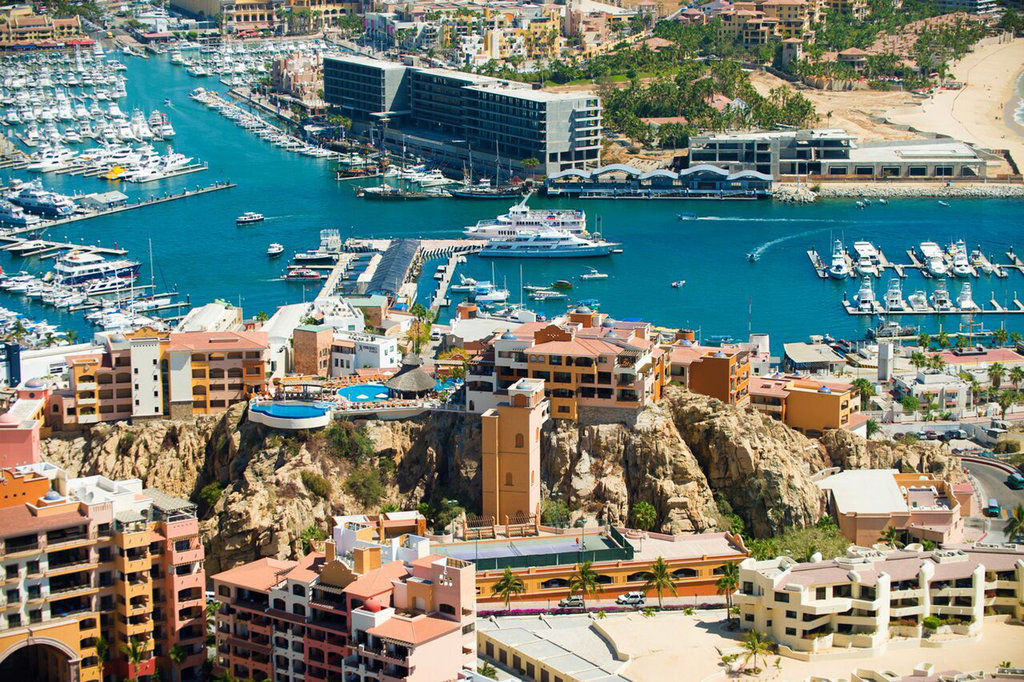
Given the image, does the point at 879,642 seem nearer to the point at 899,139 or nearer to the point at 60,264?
the point at 60,264

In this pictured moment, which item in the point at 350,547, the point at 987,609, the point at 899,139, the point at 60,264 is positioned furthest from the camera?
the point at 899,139

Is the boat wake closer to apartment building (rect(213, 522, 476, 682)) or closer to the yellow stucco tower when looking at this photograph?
the yellow stucco tower

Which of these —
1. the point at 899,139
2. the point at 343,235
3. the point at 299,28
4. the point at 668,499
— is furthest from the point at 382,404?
the point at 299,28

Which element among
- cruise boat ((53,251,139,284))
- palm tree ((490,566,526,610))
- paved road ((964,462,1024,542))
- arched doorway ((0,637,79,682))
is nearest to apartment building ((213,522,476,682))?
arched doorway ((0,637,79,682))

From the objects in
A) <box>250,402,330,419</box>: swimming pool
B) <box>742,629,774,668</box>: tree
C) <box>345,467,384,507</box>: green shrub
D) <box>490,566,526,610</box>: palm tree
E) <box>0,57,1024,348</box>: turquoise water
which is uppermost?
<box>250,402,330,419</box>: swimming pool

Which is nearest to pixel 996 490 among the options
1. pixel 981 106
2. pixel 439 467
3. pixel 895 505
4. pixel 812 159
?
pixel 895 505

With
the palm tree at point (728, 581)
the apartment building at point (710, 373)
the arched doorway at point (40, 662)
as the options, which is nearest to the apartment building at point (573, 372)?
the apartment building at point (710, 373)

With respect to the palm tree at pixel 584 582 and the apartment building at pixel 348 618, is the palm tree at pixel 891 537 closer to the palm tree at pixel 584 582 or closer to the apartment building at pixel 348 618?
the palm tree at pixel 584 582
